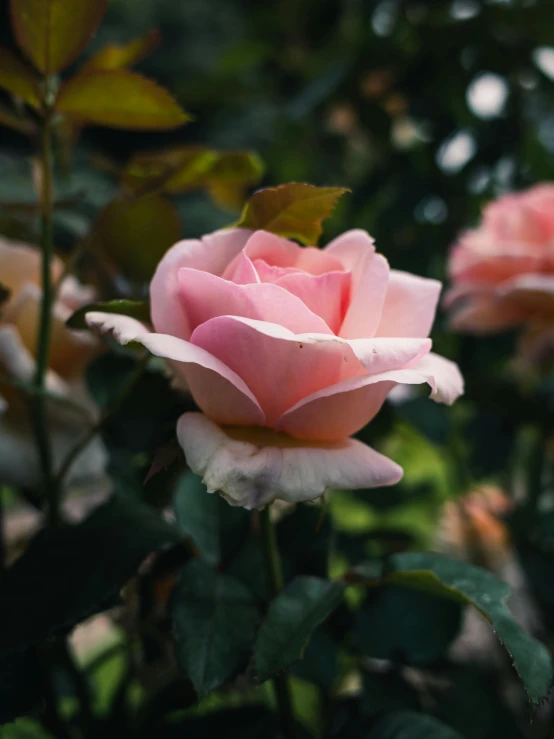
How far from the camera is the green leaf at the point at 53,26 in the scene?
30 centimetres

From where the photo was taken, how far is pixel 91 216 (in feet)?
1.80

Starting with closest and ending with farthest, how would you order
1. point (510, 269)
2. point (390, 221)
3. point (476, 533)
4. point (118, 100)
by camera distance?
point (118, 100) < point (510, 269) < point (476, 533) < point (390, 221)

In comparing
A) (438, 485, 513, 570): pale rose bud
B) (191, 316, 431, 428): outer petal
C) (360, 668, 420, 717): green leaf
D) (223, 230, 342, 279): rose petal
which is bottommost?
(438, 485, 513, 570): pale rose bud

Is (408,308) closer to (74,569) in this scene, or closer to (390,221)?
(74,569)

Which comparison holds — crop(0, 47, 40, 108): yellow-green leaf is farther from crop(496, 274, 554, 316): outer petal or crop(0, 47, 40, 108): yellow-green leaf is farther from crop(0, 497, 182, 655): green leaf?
crop(496, 274, 554, 316): outer petal

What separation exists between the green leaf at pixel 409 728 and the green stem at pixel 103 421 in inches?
9.5

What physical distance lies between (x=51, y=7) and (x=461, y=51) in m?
0.63

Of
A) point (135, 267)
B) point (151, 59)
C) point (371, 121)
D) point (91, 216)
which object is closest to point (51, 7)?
point (135, 267)

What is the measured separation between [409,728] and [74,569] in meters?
0.22

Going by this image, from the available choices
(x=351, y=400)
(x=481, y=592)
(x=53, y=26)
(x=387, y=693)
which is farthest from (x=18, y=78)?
(x=387, y=693)

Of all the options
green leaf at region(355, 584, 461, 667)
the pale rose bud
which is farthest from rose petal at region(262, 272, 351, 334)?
the pale rose bud

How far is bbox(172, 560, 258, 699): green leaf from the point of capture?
10.9 inches

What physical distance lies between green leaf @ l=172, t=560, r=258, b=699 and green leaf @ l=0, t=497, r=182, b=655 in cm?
3

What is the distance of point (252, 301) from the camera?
0.25 meters
